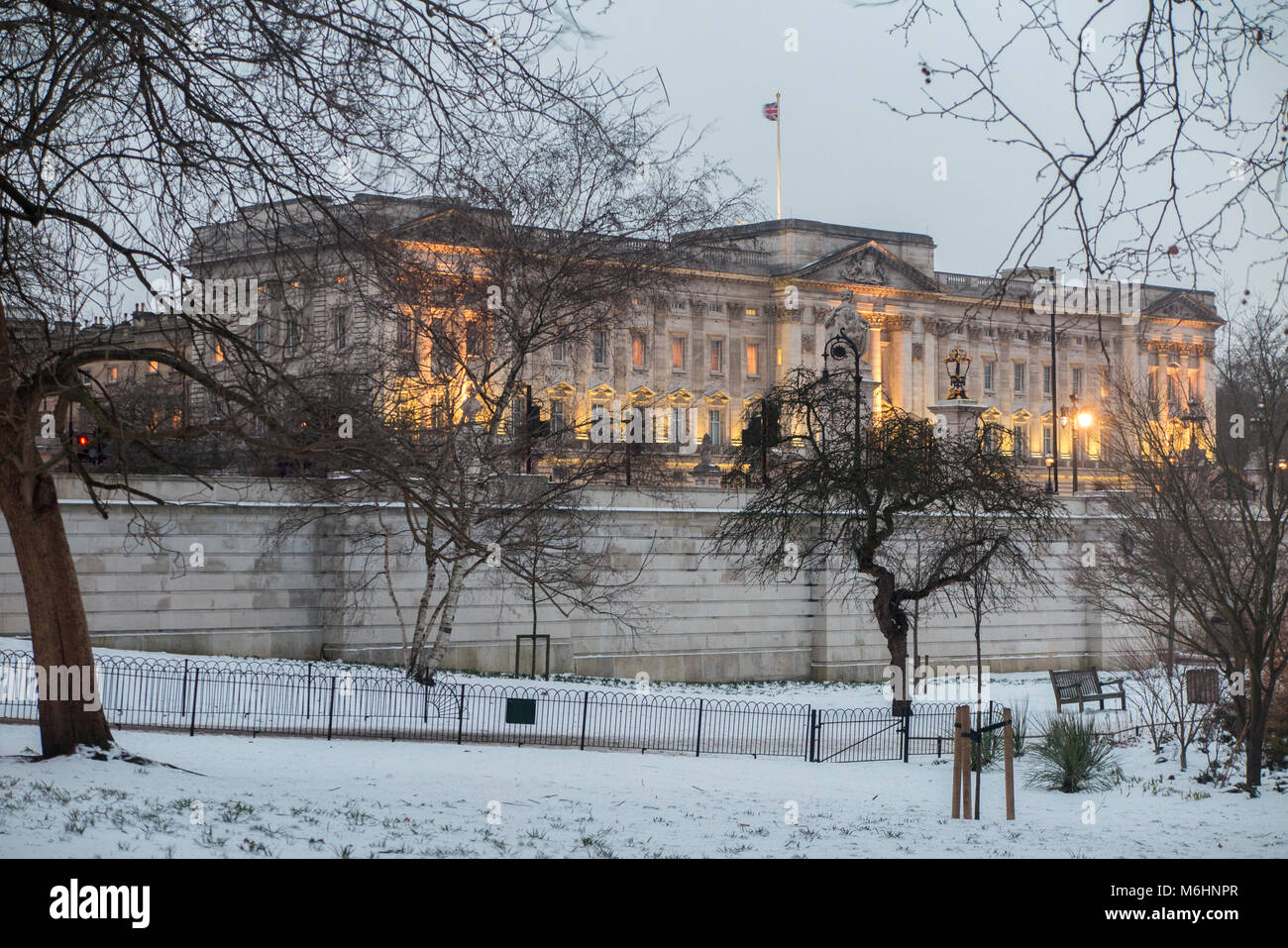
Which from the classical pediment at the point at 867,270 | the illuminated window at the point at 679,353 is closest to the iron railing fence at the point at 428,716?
the illuminated window at the point at 679,353

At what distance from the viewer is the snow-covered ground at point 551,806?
10531mm

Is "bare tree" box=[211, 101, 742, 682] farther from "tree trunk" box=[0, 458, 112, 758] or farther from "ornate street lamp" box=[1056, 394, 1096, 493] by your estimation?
"ornate street lamp" box=[1056, 394, 1096, 493]

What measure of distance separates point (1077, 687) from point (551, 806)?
1901cm

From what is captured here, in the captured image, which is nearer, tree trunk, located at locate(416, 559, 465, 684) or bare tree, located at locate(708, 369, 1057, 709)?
→ bare tree, located at locate(708, 369, 1057, 709)

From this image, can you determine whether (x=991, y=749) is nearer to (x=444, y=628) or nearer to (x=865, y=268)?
(x=444, y=628)

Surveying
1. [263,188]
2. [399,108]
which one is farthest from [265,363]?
[399,108]

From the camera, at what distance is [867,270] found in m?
87.9

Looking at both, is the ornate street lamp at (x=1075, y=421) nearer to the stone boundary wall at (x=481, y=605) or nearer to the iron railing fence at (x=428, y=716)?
the stone boundary wall at (x=481, y=605)

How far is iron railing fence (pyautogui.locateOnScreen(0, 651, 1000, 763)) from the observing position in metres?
22.3

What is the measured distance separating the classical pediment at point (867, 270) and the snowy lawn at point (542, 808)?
67.5 metres

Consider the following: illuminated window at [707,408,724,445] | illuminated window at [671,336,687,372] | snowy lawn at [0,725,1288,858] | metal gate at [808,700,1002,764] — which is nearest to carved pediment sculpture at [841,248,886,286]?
illuminated window at [671,336,687,372]

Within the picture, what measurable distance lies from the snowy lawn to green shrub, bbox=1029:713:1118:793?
29 cm
